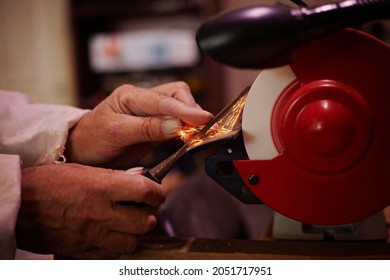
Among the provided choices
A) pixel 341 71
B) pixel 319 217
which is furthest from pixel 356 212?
pixel 341 71

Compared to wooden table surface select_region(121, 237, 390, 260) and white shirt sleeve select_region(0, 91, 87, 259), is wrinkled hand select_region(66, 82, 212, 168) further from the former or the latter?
wooden table surface select_region(121, 237, 390, 260)

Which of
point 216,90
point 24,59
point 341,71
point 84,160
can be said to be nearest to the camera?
point 341,71

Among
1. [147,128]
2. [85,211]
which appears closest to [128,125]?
[147,128]

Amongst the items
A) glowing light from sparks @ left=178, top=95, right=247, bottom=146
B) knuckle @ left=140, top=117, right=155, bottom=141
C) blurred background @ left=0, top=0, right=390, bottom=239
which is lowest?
blurred background @ left=0, top=0, right=390, bottom=239

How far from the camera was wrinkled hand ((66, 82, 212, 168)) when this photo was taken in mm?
529

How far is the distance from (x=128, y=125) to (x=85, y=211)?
0.14 meters

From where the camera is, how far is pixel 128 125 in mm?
564

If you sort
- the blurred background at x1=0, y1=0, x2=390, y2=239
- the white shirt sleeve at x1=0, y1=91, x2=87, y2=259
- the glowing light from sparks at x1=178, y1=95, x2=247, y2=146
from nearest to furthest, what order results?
1. the glowing light from sparks at x1=178, y1=95, x2=247, y2=146
2. the white shirt sleeve at x1=0, y1=91, x2=87, y2=259
3. the blurred background at x1=0, y1=0, x2=390, y2=239

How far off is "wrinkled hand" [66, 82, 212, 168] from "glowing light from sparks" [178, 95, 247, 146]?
0.08 ft

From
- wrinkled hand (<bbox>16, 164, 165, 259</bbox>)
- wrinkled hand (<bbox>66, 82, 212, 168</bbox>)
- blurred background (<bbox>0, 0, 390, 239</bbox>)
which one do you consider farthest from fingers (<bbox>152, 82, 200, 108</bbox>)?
blurred background (<bbox>0, 0, 390, 239</bbox>)

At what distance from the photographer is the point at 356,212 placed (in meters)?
0.44

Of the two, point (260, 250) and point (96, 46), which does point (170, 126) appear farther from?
point (96, 46)
